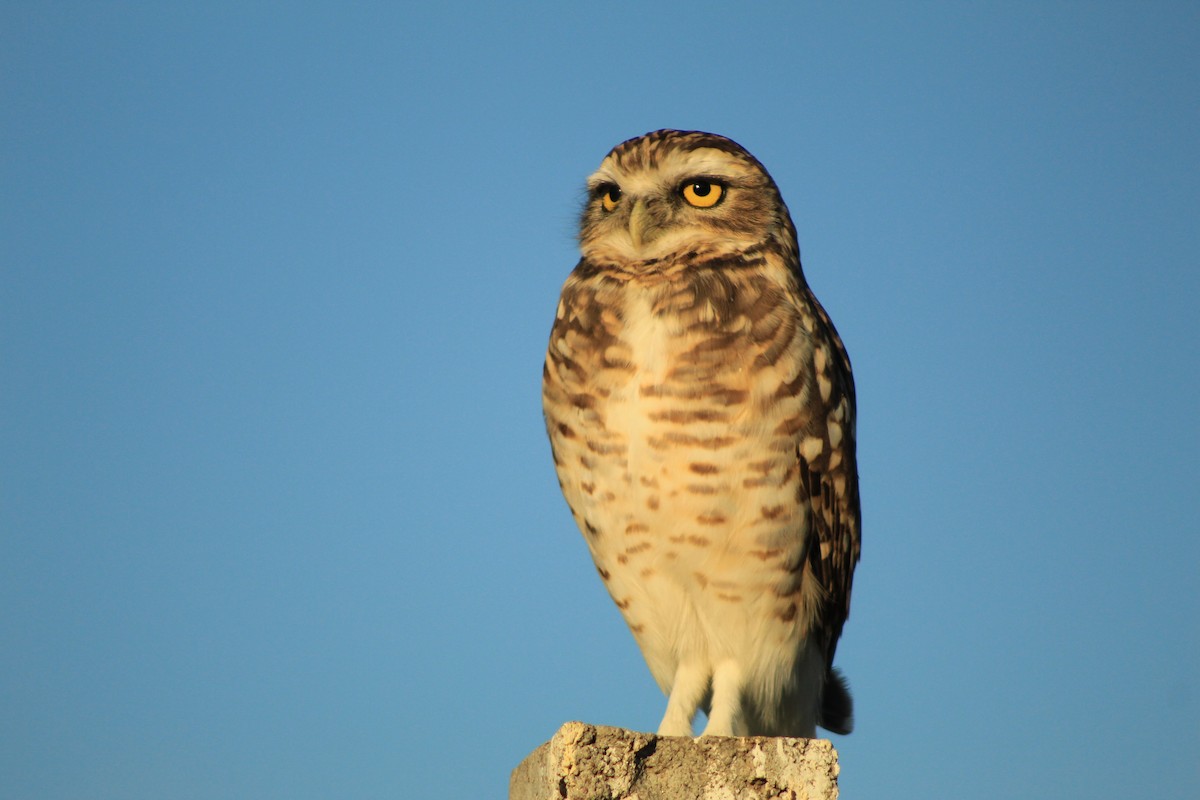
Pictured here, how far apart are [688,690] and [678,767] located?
121 cm

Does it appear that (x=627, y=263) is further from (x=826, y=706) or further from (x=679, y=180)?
(x=826, y=706)

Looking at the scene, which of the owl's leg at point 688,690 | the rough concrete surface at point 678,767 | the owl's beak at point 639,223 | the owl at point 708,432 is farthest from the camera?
the owl's beak at point 639,223

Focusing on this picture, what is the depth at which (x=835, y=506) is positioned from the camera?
4.66m

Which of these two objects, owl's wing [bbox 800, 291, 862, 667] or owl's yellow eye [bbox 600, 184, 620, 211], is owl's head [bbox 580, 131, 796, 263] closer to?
owl's yellow eye [bbox 600, 184, 620, 211]

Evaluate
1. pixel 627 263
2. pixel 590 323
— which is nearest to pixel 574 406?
pixel 590 323

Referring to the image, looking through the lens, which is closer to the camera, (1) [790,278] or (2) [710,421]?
(2) [710,421]

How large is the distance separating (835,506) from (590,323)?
4.13 feet

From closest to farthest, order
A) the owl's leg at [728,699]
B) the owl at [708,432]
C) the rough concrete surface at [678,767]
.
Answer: the rough concrete surface at [678,767], the owl at [708,432], the owl's leg at [728,699]

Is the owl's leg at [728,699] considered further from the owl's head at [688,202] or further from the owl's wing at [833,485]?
the owl's head at [688,202]

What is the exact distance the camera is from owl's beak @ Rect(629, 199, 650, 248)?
4.70m

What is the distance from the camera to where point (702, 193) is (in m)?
4.79

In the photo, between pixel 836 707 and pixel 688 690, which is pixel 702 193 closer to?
pixel 688 690

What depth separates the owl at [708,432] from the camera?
14.1 feet

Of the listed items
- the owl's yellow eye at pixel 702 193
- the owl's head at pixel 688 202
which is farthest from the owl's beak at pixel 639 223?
the owl's yellow eye at pixel 702 193
